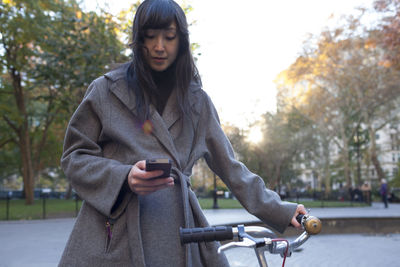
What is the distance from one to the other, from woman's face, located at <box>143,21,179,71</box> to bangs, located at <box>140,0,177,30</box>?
2cm

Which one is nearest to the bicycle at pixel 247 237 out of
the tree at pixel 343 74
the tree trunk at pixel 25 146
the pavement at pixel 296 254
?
the pavement at pixel 296 254

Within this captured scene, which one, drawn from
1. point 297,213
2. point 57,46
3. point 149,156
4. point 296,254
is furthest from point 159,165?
point 57,46

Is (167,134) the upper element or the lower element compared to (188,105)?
lower

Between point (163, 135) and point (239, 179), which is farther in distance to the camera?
point (239, 179)

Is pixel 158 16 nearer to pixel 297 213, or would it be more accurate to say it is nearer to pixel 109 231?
pixel 109 231

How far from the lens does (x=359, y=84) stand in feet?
86.4

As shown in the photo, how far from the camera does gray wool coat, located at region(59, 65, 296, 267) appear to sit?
155 cm

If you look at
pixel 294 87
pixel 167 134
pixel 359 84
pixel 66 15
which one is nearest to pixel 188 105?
pixel 167 134

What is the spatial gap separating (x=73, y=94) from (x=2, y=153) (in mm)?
22731

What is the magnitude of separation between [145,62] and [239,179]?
0.68m

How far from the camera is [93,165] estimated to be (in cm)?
159

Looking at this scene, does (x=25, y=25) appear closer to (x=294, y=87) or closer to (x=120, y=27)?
(x=120, y=27)

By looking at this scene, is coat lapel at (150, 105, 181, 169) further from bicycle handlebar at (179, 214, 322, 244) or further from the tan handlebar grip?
the tan handlebar grip

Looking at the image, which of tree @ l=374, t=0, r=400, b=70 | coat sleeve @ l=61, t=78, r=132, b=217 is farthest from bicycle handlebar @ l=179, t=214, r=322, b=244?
tree @ l=374, t=0, r=400, b=70
